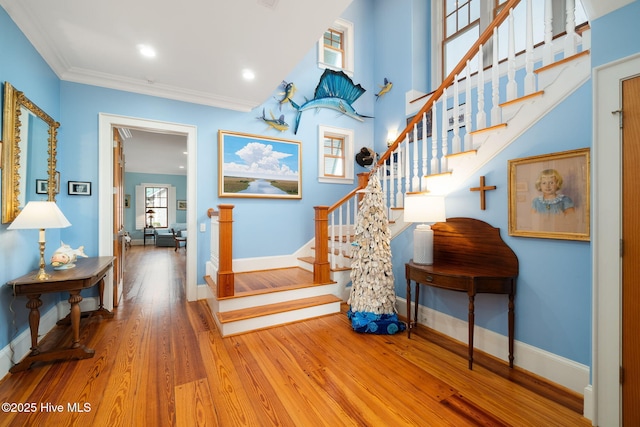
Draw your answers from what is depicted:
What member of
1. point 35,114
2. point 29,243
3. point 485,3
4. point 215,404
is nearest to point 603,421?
point 215,404

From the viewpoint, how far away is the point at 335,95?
194 inches

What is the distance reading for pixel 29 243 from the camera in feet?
8.12

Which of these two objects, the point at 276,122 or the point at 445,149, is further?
the point at 276,122

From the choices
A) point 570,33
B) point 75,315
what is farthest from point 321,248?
point 570,33

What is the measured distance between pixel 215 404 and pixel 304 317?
146cm

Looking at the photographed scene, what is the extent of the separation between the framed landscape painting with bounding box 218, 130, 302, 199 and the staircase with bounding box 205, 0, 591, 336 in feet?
3.28

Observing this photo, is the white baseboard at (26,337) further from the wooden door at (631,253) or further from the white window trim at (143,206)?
the white window trim at (143,206)

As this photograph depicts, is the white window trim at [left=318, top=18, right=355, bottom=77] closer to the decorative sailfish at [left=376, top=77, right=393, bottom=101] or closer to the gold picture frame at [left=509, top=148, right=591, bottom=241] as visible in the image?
the decorative sailfish at [left=376, top=77, right=393, bottom=101]

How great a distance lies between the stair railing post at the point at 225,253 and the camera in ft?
9.55

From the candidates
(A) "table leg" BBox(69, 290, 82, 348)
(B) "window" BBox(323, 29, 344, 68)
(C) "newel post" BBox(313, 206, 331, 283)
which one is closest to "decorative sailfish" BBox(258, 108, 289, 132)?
(B) "window" BBox(323, 29, 344, 68)

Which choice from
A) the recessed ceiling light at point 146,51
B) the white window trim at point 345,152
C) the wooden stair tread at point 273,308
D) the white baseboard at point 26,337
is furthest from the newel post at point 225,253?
the white window trim at point 345,152

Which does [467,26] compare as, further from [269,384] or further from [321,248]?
[269,384]

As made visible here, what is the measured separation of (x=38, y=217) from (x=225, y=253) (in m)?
1.48

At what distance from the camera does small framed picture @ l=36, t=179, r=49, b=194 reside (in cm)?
264
